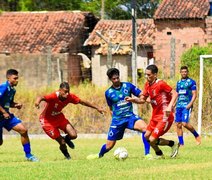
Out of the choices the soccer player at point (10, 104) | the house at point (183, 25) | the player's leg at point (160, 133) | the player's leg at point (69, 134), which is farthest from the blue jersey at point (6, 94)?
the house at point (183, 25)

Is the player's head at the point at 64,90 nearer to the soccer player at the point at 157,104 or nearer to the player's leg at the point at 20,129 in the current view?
the player's leg at the point at 20,129

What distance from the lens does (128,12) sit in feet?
203

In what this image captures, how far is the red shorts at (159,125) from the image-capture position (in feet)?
52.3

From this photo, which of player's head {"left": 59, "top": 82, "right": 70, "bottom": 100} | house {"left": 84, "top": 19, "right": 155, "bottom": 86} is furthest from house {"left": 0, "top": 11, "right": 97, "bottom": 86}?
player's head {"left": 59, "top": 82, "right": 70, "bottom": 100}

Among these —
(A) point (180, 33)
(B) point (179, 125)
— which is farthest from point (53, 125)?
(A) point (180, 33)

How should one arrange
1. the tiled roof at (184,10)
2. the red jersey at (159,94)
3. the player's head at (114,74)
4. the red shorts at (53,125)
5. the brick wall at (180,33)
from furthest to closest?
1. the tiled roof at (184,10)
2. the brick wall at (180,33)
3. the red shorts at (53,125)
4. the player's head at (114,74)
5. the red jersey at (159,94)

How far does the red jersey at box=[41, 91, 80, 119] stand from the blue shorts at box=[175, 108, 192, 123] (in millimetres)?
4699

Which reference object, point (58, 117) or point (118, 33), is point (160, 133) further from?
point (118, 33)

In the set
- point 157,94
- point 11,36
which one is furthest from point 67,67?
point 157,94

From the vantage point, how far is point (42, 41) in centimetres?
4994

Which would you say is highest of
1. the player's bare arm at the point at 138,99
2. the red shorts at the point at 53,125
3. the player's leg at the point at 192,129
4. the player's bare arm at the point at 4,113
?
the player's bare arm at the point at 138,99

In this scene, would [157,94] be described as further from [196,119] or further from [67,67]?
[67,67]

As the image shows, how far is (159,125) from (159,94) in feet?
1.91

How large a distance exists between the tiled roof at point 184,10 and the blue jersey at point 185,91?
2530 cm
